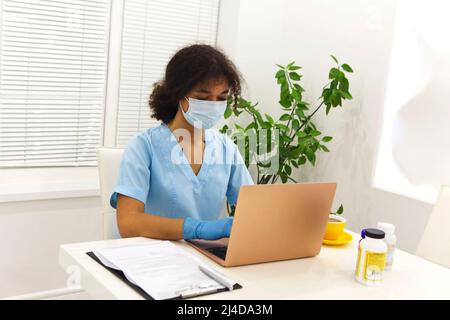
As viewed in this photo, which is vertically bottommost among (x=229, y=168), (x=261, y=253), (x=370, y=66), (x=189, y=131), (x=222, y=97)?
(x=261, y=253)

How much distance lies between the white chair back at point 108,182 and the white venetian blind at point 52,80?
1.00 meters

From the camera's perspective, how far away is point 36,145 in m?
2.76

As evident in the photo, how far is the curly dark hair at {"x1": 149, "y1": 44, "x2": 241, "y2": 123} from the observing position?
1.77 metres

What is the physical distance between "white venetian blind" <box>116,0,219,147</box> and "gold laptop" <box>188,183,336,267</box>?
Result: 1653mm

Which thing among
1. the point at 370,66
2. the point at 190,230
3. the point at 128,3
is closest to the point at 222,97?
the point at 190,230

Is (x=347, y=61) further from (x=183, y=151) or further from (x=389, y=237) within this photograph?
(x=389, y=237)

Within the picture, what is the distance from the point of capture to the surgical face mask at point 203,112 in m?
1.79

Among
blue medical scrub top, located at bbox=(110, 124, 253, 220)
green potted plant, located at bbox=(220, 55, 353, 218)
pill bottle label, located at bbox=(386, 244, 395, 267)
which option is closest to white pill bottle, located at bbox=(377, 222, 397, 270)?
pill bottle label, located at bbox=(386, 244, 395, 267)

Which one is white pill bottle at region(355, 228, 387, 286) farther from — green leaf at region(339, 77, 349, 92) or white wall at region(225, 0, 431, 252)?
green leaf at region(339, 77, 349, 92)

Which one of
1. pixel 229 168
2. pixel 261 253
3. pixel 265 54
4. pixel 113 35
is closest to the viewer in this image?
pixel 261 253

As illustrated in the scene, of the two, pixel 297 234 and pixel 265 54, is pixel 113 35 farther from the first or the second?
pixel 297 234

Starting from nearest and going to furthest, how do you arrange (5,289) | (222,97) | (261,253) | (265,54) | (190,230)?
(261,253)
(190,230)
(222,97)
(5,289)
(265,54)

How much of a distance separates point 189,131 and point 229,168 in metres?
0.20

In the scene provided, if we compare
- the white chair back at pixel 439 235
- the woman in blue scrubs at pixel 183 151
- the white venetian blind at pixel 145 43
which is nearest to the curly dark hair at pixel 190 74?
the woman in blue scrubs at pixel 183 151
